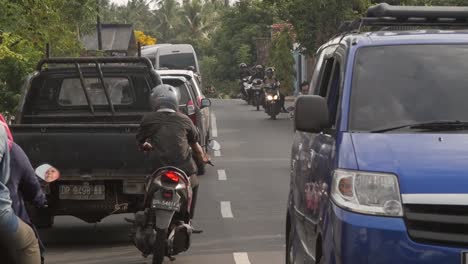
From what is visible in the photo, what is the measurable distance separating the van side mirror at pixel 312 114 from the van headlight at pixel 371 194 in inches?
30.8

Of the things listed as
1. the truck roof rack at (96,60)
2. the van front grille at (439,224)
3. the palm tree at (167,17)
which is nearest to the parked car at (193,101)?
the truck roof rack at (96,60)

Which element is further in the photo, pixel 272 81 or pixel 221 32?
pixel 221 32

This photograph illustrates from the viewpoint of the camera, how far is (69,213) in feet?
38.8

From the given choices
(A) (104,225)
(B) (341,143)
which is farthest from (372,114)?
(A) (104,225)

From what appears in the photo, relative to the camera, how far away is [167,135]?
1027 centimetres

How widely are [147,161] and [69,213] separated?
3.45 feet

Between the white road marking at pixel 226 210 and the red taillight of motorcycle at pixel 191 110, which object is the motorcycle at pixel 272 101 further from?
A: the white road marking at pixel 226 210

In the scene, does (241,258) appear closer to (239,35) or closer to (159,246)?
(159,246)

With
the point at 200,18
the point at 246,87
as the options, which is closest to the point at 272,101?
the point at 246,87

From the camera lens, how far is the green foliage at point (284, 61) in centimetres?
3981

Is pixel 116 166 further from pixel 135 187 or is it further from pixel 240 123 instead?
pixel 240 123

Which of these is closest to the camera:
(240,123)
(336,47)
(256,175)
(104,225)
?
(336,47)

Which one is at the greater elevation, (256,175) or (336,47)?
(336,47)

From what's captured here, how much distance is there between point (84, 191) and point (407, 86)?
534 cm
